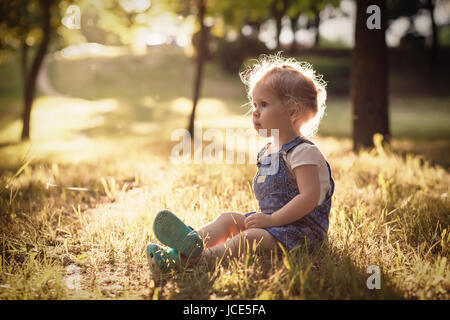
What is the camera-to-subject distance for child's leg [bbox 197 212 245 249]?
2.39 m

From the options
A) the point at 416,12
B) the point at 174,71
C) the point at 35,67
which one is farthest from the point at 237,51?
the point at 35,67

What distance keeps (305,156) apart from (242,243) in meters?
0.65

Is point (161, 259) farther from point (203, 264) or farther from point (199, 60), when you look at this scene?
point (199, 60)

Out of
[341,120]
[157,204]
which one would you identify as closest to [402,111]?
[341,120]

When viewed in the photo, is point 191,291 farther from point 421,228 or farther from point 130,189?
point 130,189

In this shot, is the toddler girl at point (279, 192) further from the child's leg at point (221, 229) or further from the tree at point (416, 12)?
the tree at point (416, 12)

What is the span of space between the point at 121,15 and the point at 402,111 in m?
14.7

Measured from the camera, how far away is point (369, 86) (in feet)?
20.7

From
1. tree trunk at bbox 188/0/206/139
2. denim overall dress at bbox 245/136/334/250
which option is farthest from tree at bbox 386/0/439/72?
denim overall dress at bbox 245/136/334/250

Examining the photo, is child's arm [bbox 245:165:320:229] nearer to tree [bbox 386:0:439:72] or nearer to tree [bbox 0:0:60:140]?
tree [bbox 0:0:60:140]

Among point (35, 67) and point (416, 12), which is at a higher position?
point (416, 12)

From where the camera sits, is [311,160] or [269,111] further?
[269,111]

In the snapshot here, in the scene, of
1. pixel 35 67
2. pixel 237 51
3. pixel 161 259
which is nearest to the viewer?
pixel 161 259

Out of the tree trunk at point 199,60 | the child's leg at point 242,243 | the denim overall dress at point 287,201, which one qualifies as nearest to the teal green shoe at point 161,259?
the child's leg at point 242,243
